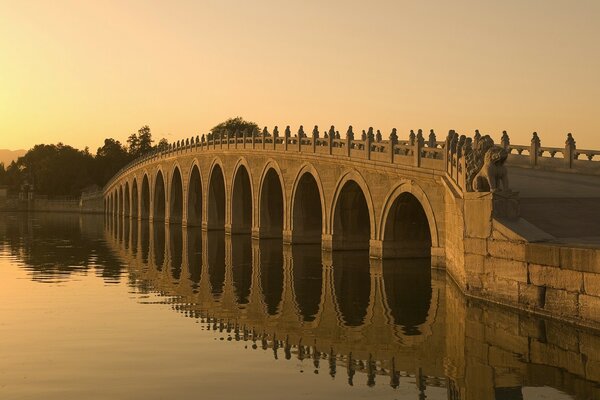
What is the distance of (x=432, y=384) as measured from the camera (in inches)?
501

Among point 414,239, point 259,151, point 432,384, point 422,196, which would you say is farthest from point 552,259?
point 259,151

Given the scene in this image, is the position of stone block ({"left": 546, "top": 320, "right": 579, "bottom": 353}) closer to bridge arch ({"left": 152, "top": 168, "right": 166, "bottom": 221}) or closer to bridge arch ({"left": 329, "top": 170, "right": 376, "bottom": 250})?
bridge arch ({"left": 329, "top": 170, "right": 376, "bottom": 250})

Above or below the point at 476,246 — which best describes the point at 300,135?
above

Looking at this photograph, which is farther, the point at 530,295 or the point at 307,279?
the point at 307,279

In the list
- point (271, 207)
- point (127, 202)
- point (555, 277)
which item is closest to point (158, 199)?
point (127, 202)

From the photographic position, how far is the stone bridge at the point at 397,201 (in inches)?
752

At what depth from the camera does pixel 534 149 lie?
3089 centimetres

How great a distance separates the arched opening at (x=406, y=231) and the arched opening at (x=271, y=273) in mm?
4343

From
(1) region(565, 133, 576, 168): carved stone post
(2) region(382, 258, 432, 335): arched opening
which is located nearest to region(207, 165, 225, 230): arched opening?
(2) region(382, 258, 432, 335): arched opening

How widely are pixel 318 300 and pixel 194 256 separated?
50.2 ft

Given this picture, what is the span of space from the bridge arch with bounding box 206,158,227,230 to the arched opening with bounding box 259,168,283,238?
986cm

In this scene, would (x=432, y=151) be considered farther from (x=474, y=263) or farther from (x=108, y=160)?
(x=108, y=160)

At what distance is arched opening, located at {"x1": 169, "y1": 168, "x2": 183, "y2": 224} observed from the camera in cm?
6969

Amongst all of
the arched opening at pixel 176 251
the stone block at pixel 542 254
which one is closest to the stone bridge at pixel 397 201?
the stone block at pixel 542 254
